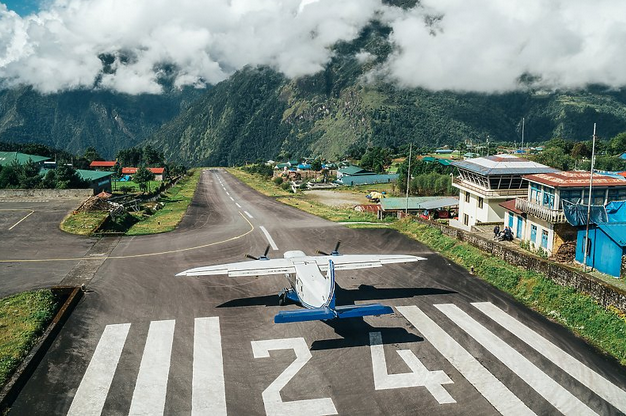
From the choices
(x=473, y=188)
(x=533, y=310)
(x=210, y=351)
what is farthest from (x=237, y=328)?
(x=473, y=188)

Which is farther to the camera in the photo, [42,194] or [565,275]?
[42,194]

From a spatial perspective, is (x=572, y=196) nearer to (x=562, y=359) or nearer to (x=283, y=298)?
(x=562, y=359)

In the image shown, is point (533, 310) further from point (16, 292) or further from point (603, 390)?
point (16, 292)

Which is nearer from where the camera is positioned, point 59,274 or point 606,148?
point 59,274

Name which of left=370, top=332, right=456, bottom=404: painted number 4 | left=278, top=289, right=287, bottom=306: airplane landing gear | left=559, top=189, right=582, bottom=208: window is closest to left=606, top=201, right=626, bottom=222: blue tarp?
left=559, top=189, right=582, bottom=208: window

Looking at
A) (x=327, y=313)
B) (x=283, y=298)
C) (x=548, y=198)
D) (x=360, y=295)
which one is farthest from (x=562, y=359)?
(x=548, y=198)

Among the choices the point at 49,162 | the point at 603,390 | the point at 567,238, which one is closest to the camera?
the point at 603,390
